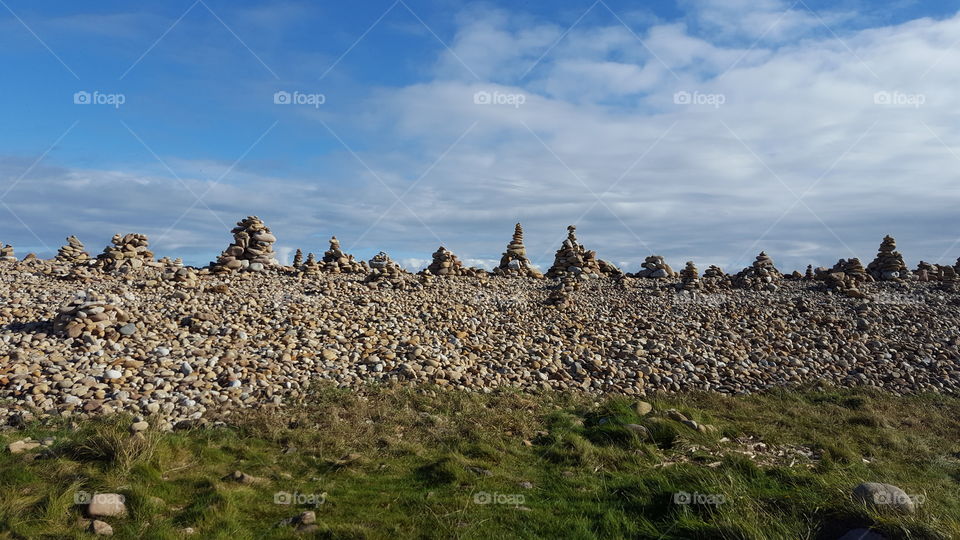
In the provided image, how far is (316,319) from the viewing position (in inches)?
595

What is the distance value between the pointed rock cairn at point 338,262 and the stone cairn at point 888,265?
921 inches

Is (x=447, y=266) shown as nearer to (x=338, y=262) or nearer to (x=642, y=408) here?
(x=338, y=262)

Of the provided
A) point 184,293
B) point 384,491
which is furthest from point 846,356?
point 184,293

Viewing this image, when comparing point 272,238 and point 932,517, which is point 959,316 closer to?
point 932,517

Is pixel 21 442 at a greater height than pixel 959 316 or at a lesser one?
lesser

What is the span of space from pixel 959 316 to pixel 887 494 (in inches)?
717

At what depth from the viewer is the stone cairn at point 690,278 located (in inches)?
874

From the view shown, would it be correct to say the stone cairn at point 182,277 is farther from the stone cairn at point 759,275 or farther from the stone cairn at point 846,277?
the stone cairn at point 846,277

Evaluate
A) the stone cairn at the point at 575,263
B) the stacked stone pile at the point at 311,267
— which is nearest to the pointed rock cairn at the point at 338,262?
the stacked stone pile at the point at 311,267

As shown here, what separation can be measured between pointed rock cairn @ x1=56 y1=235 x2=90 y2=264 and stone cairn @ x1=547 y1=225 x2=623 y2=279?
1871 centimetres

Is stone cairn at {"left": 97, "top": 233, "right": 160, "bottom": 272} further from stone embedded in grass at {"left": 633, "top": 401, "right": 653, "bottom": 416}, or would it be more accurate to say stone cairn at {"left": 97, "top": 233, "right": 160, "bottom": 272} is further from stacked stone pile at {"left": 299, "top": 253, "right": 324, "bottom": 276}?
stone embedded in grass at {"left": 633, "top": 401, "right": 653, "bottom": 416}

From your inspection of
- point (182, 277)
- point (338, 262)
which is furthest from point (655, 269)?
point (182, 277)

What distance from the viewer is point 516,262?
2523 centimetres

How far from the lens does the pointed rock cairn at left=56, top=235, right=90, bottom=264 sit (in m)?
21.6
